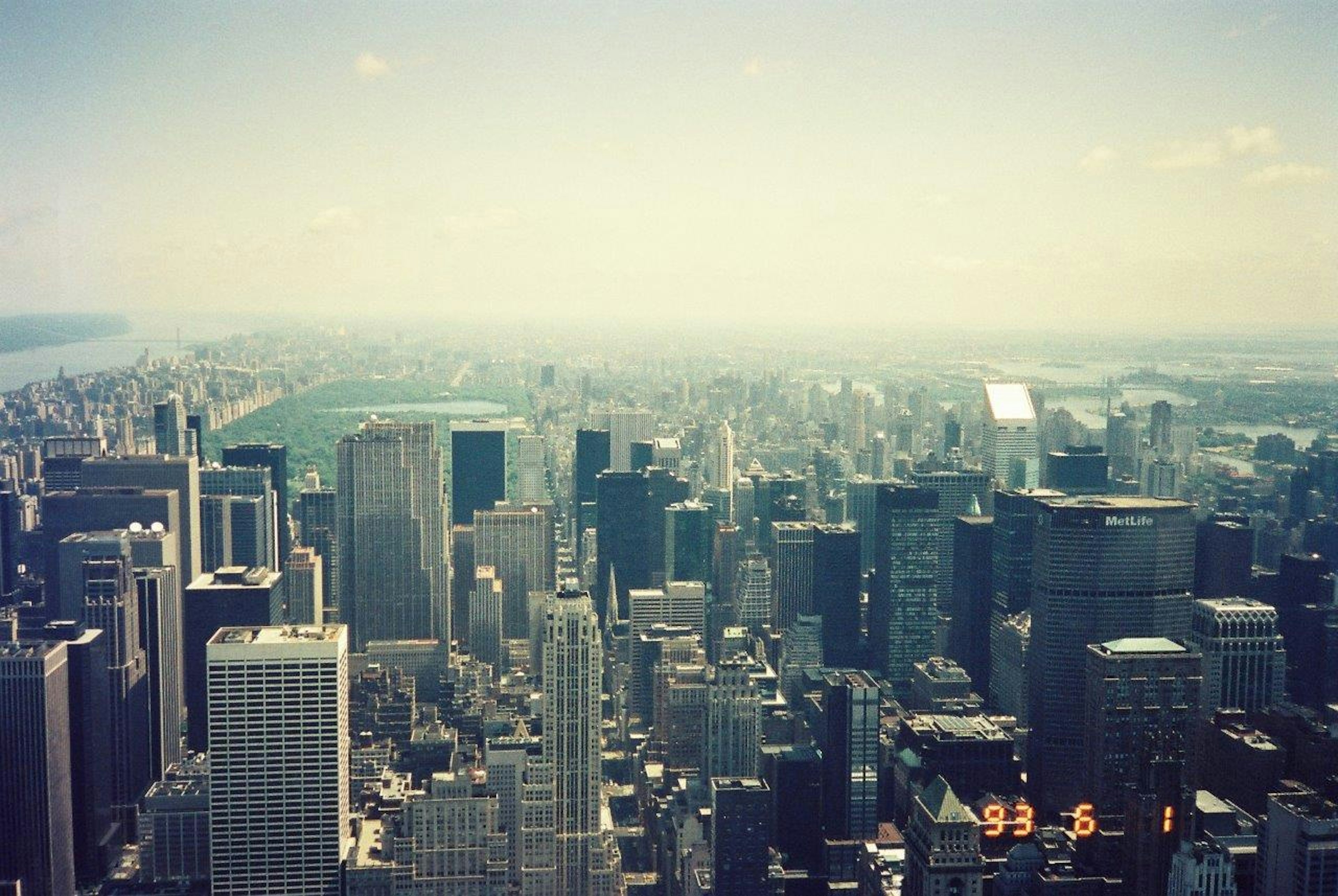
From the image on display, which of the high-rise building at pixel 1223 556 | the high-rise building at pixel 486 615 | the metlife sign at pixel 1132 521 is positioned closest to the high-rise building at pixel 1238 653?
the high-rise building at pixel 1223 556

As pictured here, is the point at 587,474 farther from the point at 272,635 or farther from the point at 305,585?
the point at 272,635

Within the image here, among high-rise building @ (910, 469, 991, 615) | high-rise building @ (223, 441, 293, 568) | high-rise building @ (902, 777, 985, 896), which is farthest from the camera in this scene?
high-rise building @ (910, 469, 991, 615)

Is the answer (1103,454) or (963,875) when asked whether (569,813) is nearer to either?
(963,875)

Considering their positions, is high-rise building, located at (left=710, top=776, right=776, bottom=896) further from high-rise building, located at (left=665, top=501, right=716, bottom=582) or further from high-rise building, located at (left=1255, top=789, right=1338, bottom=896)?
high-rise building, located at (left=665, top=501, right=716, bottom=582)

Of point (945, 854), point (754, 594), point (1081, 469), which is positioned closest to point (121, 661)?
point (754, 594)

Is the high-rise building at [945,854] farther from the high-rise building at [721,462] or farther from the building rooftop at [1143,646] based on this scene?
the high-rise building at [721,462]

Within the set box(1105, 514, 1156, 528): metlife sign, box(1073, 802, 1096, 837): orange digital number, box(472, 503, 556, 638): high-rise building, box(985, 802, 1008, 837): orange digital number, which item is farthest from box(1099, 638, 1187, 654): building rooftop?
box(472, 503, 556, 638): high-rise building

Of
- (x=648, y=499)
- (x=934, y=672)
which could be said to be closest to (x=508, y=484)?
(x=648, y=499)
